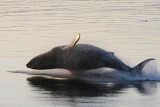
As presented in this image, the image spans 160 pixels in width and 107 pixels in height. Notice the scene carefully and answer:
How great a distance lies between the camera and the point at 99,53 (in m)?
17.3

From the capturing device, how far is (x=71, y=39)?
23.1 meters

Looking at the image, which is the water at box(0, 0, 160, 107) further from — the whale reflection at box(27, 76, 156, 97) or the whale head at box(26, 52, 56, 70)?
the whale head at box(26, 52, 56, 70)

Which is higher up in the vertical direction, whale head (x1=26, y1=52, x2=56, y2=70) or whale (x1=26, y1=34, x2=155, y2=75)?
whale (x1=26, y1=34, x2=155, y2=75)

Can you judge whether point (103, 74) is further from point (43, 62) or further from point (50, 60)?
point (43, 62)

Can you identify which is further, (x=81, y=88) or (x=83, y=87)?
(x=83, y=87)

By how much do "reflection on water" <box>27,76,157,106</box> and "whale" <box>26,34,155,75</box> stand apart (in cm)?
78

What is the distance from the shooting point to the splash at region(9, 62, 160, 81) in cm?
1638

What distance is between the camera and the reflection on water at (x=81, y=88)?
1435 cm

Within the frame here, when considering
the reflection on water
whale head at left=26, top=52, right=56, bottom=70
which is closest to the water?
the reflection on water

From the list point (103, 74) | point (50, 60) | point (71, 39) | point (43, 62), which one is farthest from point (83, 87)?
point (71, 39)

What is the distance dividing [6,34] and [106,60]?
26.1ft

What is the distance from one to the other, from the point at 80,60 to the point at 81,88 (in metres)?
1.93

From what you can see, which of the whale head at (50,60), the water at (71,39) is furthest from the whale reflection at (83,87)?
the whale head at (50,60)

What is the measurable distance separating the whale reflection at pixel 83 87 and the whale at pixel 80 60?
78cm
